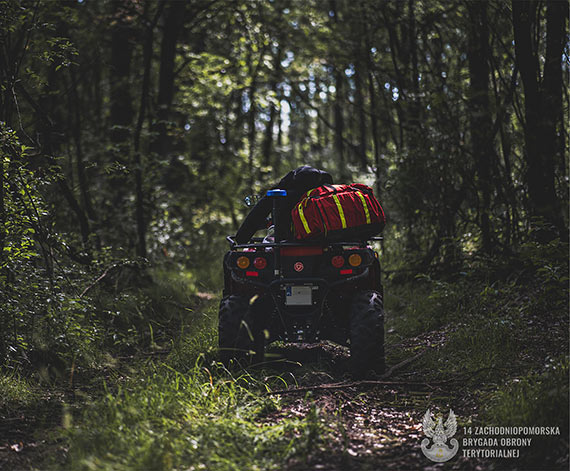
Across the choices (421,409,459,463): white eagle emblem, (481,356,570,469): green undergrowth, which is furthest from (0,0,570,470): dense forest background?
(421,409,459,463): white eagle emblem

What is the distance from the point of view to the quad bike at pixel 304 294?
4.96 m

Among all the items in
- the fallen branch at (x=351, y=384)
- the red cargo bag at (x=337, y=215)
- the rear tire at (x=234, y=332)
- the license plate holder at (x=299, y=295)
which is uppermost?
the red cargo bag at (x=337, y=215)

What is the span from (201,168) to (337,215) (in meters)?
10.4

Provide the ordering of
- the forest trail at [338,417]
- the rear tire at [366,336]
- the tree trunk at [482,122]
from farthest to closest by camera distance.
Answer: the tree trunk at [482,122] → the rear tire at [366,336] → the forest trail at [338,417]

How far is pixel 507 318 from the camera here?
6.00 meters

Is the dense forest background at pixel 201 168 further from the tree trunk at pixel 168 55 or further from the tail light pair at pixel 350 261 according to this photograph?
→ the tail light pair at pixel 350 261

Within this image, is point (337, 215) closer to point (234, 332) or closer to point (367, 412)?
point (234, 332)

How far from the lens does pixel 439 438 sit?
3732 millimetres

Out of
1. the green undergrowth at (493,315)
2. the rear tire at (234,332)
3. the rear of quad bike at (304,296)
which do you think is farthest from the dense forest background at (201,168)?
the rear of quad bike at (304,296)

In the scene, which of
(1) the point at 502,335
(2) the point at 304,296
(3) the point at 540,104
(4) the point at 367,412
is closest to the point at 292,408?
(4) the point at 367,412

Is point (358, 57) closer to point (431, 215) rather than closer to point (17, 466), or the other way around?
point (431, 215)

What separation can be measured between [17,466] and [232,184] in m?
11.7

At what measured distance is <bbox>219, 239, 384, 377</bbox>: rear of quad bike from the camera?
496cm

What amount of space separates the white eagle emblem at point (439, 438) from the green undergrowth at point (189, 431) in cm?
67
